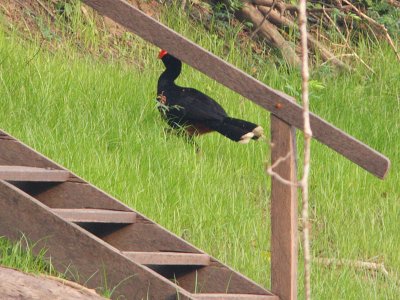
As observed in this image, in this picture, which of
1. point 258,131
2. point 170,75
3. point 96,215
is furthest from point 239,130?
point 96,215

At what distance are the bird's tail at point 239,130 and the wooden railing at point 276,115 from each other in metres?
3.36

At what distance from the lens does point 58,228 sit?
424 centimetres

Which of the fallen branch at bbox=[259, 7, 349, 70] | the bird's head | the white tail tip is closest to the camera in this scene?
the white tail tip

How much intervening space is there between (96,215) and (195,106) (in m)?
3.89

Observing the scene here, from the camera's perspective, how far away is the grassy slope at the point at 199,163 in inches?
253

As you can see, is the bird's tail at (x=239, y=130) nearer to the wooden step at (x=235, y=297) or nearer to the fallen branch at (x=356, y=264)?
the fallen branch at (x=356, y=264)

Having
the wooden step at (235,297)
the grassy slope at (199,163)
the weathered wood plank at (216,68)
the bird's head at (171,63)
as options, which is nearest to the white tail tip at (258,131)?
the grassy slope at (199,163)

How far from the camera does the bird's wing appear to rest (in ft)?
27.4

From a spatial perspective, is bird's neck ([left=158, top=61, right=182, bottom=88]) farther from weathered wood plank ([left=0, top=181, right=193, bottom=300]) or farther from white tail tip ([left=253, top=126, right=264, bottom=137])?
weathered wood plank ([left=0, top=181, right=193, bottom=300])

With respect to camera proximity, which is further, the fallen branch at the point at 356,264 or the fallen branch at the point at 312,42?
the fallen branch at the point at 312,42

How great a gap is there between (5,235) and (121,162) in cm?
272

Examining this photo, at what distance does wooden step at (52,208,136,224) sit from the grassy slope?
124 centimetres

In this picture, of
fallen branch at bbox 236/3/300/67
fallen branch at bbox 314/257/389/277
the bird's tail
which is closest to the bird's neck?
the bird's tail

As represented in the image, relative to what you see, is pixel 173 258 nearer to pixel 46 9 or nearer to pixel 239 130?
pixel 239 130
